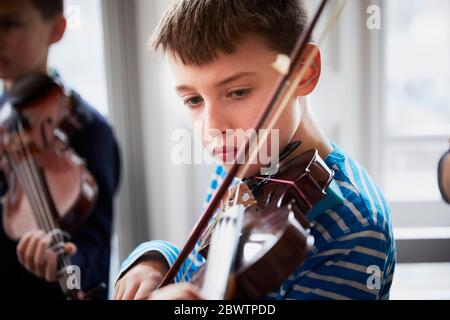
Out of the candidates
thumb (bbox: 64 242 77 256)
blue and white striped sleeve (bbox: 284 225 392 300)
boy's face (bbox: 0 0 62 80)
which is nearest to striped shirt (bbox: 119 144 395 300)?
blue and white striped sleeve (bbox: 284 225 392 300)

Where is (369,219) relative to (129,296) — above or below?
above

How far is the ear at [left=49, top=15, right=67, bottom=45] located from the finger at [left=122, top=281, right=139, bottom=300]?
330 mm

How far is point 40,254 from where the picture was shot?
52cm

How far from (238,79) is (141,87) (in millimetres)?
346

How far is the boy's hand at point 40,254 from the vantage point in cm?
51

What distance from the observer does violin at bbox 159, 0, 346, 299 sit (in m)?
0.34

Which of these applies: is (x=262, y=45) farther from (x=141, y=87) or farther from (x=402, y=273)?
(x=402, y=273)

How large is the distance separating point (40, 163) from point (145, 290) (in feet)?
0.65

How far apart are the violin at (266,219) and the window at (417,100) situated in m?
0.33

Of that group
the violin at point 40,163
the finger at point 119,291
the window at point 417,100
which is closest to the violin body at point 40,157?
the violin at point 40,163

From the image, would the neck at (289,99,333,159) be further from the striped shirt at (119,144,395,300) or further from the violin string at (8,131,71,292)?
the violin string at (8,131,71,292)

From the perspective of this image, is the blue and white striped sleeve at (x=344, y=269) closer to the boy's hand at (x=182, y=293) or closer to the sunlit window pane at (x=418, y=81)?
the boy's hand at (x=182, y=293)

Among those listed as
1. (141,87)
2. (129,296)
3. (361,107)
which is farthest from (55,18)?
(361,107)
